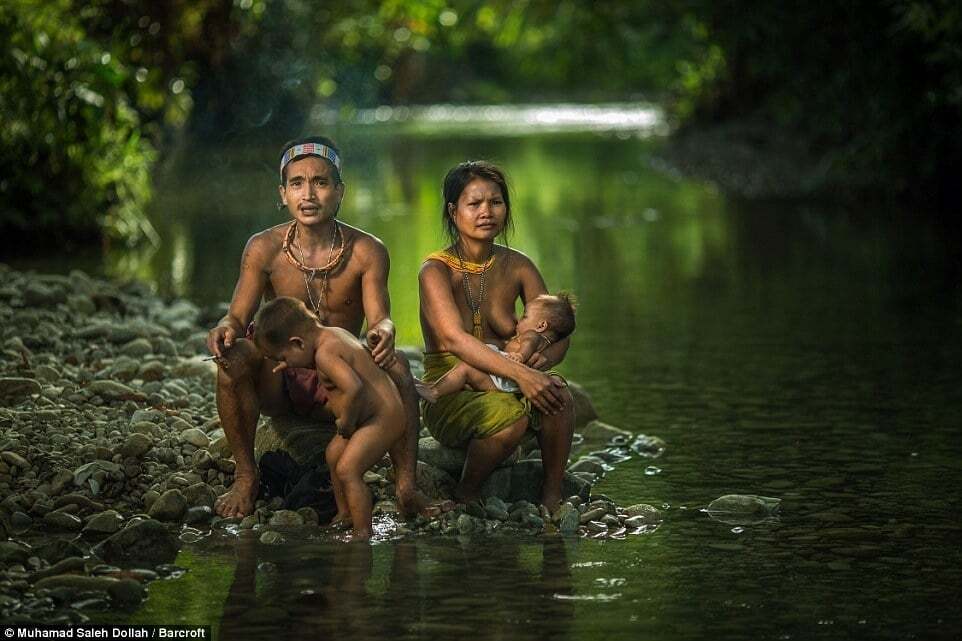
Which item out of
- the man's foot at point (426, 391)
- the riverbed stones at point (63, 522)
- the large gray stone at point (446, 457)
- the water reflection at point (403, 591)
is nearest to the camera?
the water reflection at point (403, 591)

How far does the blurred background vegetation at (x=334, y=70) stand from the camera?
15055mm

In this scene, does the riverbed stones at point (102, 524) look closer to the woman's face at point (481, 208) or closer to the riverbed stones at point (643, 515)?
the woman's face at point (481, 208)

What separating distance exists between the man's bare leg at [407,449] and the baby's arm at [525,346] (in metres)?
0.40

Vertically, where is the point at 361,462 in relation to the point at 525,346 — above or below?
below

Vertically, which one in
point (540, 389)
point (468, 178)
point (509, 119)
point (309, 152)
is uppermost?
point (509, 119)

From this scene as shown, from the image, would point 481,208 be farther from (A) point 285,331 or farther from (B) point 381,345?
(A) point 285,331

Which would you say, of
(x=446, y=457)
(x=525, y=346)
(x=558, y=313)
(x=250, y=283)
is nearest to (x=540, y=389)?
(x=525, y=346)

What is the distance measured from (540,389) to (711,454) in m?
1.57

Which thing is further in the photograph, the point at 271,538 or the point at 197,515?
the point at 197,515

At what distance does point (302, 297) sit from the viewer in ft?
21.9

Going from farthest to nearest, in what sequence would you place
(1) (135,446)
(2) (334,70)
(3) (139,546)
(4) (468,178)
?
(2) (334,70) < (1) (135,446) < (4) (468,178) < (3) (139,546)

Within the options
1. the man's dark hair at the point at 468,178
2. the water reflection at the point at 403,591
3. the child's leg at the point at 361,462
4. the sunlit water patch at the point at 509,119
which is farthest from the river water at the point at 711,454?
the sunlit water patch at the point at 509,119

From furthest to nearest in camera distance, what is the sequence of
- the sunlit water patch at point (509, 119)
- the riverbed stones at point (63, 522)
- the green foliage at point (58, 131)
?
the sunlit water patch at point (509, 119)
the green foliage at point (58, 131)
the riverbed stones at point (63, 522)

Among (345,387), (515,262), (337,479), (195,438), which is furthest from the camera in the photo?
(195,438)
